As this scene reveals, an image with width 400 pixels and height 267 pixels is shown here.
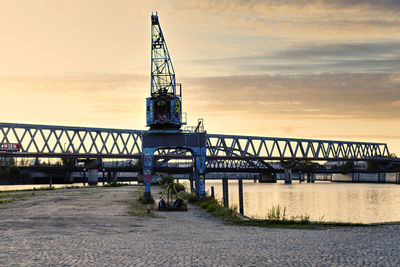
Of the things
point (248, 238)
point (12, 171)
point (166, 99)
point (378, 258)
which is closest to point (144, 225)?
point (248, 238)

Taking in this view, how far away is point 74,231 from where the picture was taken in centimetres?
2234

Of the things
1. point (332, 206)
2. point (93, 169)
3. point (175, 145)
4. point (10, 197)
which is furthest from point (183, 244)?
point (93, 169)

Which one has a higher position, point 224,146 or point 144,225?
point 224,146

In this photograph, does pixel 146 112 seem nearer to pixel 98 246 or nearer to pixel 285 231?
pixel 285 231

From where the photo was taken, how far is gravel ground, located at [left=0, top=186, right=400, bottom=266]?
49.7 ft

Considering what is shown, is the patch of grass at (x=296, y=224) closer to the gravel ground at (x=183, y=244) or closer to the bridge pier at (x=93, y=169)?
the gravel ground at (x=183, y=244)

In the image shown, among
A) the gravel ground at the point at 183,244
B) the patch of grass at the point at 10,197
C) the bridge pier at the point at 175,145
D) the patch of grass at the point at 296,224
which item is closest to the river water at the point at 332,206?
→ the bridge pier at the point at 175,145

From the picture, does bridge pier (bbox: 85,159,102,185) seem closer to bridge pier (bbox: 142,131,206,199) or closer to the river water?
the river water

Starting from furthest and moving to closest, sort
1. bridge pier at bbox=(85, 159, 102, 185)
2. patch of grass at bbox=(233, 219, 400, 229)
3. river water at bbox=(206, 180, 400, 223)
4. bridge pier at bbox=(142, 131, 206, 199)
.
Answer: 1. bridge pier at bbox=(85, 159, 102, 185)
2. bridge pier at bbox=(142, 131, 206, 199)
3. river water at bbox=(206, 180, 400, 223)
4. patch of grass at bbox=(233, 219, 400, 229)

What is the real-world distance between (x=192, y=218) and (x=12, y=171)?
496 ft

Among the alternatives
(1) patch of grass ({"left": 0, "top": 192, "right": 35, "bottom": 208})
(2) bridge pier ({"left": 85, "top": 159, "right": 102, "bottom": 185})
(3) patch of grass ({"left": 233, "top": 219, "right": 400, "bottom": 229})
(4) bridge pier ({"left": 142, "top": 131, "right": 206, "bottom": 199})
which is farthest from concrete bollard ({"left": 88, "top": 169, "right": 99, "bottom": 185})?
(3) patch of grass ({"left": 233, "top": 219, "right": 400, "bottom": 229})

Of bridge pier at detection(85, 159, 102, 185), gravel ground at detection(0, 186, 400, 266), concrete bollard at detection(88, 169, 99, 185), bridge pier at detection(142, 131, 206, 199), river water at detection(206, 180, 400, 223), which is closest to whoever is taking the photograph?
gravel ground at detection(0, 186, 400, 266)

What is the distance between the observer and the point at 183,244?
61.5 ft

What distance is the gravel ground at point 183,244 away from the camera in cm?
1515
